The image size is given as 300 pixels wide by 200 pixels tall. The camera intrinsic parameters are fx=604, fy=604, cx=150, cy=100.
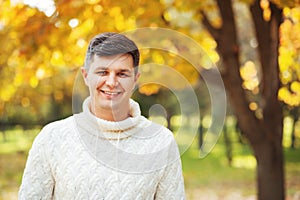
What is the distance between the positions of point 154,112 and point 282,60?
17.7 ft

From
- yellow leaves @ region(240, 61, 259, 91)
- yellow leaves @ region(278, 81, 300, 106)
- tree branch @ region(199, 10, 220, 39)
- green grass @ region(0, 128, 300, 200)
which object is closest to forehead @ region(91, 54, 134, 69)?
tree branch @ region(199, 10, 220, 39)

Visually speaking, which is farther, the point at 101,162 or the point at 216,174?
the point at 216,174

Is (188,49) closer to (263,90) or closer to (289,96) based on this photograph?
(263,90)

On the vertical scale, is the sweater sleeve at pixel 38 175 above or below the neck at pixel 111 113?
below

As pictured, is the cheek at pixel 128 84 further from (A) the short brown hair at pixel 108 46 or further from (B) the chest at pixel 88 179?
(B) the chest at pixel 88 179

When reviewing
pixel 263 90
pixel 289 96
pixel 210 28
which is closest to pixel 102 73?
pixel 210 28

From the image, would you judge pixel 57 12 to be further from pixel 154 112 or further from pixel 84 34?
pixel 154 112

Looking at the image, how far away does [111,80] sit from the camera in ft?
6.63

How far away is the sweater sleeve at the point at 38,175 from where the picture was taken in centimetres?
205

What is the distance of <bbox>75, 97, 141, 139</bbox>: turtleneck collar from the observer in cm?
209

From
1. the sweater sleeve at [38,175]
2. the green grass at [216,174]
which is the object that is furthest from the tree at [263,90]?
the sweater sleeve at [38,175]

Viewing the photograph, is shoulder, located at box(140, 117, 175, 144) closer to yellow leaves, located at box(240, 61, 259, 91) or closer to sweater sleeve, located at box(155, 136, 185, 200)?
sweater sleeve, located at box(155, 136, 185, 200)

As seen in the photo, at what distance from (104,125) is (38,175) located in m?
0.28

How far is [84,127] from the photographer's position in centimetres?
212
